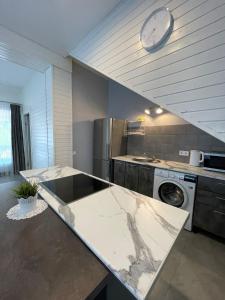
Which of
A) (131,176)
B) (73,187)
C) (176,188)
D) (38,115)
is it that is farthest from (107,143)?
(73,187)

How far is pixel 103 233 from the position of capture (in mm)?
754

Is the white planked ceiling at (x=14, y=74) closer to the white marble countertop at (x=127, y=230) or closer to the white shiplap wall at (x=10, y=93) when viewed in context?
the white shiplap wall at (x=10, y=93)

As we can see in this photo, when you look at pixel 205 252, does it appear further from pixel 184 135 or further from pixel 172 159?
pixel 184 135

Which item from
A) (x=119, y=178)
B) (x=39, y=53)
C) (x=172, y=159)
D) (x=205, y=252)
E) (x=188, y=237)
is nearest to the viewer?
(x=205, y=252)

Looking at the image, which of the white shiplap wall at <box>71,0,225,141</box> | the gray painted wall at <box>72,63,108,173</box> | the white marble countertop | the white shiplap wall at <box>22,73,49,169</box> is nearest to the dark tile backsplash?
the gray painted wall at <box>72,63,108,173</box>

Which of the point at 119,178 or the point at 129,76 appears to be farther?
the point at 119,178

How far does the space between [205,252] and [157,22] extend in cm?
269

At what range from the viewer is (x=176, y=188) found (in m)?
2.26

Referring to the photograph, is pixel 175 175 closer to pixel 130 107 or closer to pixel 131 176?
pixel 131 176

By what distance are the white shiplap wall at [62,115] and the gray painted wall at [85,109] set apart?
26 cm

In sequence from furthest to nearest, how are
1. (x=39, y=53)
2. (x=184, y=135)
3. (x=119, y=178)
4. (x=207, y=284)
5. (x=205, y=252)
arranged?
(x=119, y=178) → (x=184, y=135) → (x=39, y=53) → (x=205, y=252) → (x=207, y=284)

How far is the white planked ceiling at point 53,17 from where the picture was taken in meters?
1.69

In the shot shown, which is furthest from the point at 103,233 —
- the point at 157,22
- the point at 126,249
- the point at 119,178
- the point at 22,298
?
the point at 119,178

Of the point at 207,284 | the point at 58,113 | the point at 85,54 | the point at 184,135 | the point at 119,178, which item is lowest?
the point at 207,284
